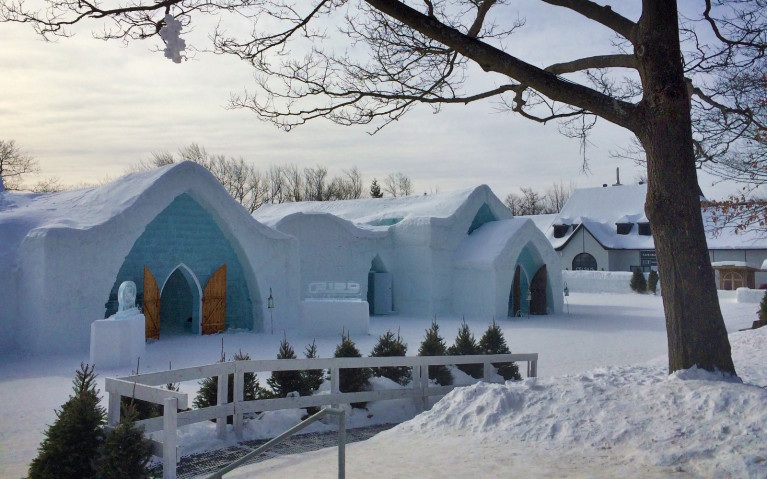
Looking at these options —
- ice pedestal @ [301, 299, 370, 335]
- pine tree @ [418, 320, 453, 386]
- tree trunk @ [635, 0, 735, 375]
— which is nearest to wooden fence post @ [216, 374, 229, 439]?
pine tree @ [418, 320, 453, 386]

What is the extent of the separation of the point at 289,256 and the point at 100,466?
589 inches

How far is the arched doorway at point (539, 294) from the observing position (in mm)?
24906

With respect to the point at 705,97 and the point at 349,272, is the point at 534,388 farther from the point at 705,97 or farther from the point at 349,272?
the point at 349,272

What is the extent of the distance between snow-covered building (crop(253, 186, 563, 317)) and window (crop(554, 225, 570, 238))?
1978 centimetres

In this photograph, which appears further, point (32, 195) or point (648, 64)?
point (32, 195)

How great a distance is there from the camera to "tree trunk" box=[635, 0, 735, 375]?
8141mm

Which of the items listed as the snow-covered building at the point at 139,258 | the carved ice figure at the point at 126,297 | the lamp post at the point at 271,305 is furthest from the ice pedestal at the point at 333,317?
the carved ice figure at the point at 126,297

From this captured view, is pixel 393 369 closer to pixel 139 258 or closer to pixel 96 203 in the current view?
pixel 139 258

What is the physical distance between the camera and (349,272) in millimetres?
23922

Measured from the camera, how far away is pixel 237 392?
320 inches

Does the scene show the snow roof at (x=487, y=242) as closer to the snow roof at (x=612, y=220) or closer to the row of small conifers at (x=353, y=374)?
the row of small conifers at (x=353, y=374)

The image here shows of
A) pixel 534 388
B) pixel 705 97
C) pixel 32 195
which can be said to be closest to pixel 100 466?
pixel 534 388

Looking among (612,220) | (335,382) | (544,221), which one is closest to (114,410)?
(335,382)

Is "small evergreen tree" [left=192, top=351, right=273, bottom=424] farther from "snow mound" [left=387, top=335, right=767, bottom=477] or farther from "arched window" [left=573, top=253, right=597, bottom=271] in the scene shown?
"arched window" [left=573, top=253, right=597, bottom=271]
